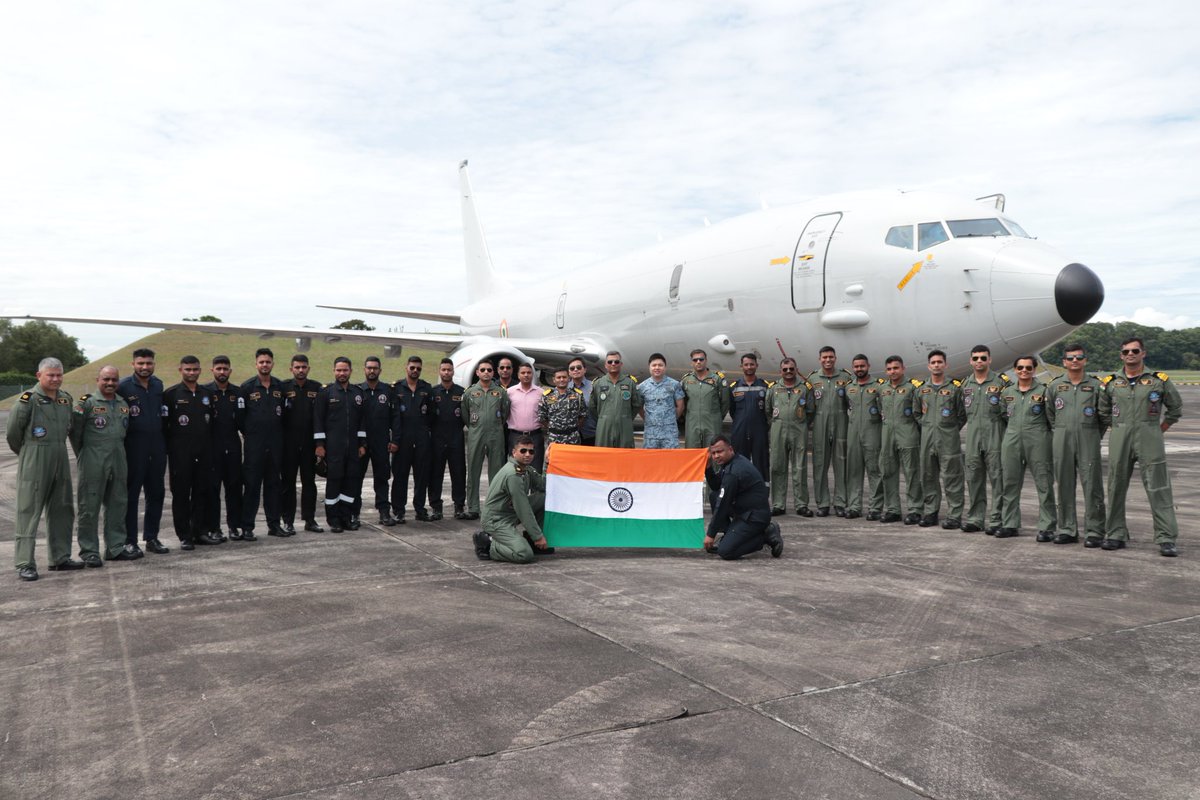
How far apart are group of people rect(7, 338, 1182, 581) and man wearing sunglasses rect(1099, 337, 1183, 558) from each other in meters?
0.01

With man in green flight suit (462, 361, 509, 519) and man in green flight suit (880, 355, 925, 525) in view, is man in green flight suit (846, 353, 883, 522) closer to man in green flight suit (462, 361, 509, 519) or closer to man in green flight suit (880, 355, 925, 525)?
man in green flight suit (880, 355, 925, 525)

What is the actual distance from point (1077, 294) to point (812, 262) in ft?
10.6

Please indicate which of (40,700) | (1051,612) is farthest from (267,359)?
(1051,612)

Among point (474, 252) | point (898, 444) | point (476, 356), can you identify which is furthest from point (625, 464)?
point (474, 252)

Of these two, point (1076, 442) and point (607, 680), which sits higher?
point (1076, 442)

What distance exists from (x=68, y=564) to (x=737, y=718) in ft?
18.1

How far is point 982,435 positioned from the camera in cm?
779

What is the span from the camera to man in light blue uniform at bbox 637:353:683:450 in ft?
30.2

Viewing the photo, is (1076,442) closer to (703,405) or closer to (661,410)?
(703,405)

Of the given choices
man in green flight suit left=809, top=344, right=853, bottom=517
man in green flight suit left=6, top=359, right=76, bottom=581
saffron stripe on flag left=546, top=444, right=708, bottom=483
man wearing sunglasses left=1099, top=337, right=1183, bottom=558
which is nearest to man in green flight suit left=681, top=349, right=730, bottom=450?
man in green flight suit left=809, top=344, right=853, bottom=517

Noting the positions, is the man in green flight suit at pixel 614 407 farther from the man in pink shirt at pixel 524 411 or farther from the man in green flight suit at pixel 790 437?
the man in green flight suit at pixel 790 437

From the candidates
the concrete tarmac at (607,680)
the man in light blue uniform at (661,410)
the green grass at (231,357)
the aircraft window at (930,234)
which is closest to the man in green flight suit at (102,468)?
the concrete tarmac at (607,680)

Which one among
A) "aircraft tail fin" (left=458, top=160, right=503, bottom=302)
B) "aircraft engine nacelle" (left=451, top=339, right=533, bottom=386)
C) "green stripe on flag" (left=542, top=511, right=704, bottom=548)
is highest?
"aircraft tail fin" (left=458, top=160, right=503, bottom=302)

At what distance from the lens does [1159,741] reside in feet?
10.5
